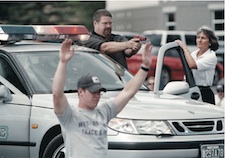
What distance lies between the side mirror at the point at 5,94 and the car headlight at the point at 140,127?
1.10 m

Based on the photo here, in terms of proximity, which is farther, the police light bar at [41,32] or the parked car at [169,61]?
the parked car at [169,61]

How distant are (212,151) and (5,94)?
1.97 metres

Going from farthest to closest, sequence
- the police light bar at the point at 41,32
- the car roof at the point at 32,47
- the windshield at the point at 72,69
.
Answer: the police light bar at the point at 41,32 → the car roof at the point at 32,47 → the windshield at the point at 72,69

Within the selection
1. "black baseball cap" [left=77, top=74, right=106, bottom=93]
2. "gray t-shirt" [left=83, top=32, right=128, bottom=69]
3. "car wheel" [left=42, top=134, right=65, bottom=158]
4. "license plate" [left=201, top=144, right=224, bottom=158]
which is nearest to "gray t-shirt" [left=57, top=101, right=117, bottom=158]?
"black baseball cap" [left=77, top=74, right=106, bottom=93]

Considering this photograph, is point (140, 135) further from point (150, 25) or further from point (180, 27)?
point (150, 25)

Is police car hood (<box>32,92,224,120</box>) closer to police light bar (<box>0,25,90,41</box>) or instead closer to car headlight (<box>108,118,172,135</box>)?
car headlight (<box>108,118,172,135</box>)

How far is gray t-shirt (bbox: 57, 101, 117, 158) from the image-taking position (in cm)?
595

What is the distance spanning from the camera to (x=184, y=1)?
34.6 m

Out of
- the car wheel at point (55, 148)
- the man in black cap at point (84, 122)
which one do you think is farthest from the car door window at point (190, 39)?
the man in black cap at point (84, 122)

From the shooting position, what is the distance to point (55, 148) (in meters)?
7.61

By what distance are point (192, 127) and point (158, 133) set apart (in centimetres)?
39

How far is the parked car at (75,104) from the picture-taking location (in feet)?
24.3

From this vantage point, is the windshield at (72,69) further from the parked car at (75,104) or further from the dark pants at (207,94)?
the dark pants at (207,94)

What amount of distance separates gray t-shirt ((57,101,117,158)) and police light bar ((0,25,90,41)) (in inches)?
114
